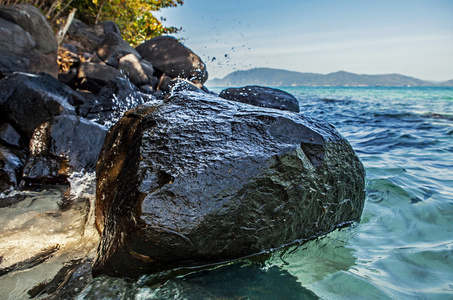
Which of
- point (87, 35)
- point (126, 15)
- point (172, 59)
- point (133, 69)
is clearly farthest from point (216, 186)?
point (126, 15)

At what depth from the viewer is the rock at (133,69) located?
10.1m

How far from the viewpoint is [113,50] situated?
1067cm

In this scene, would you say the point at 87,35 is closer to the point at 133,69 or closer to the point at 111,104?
the point at 133,69

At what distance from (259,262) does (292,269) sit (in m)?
0.24

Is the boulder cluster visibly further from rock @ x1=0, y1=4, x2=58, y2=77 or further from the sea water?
rock @ x1=0, y1=4, x2=58, y2=77

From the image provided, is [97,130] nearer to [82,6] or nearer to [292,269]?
[292,269]

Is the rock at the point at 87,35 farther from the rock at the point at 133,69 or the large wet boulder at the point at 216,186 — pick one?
the large wet boulder at the point at 216,186

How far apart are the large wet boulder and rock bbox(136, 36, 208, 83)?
10.1 metres

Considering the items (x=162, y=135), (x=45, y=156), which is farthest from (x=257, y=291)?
(x=45, y=156)

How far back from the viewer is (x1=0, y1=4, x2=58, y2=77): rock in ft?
20.4

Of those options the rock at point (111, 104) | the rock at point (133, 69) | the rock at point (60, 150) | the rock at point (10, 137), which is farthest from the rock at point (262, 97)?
the rock at point (133, 69)

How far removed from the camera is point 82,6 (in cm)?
1455

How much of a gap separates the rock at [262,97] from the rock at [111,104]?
2.06m

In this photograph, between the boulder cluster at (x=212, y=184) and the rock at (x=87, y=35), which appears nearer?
the boulder cluster at (x=212, y=184)
